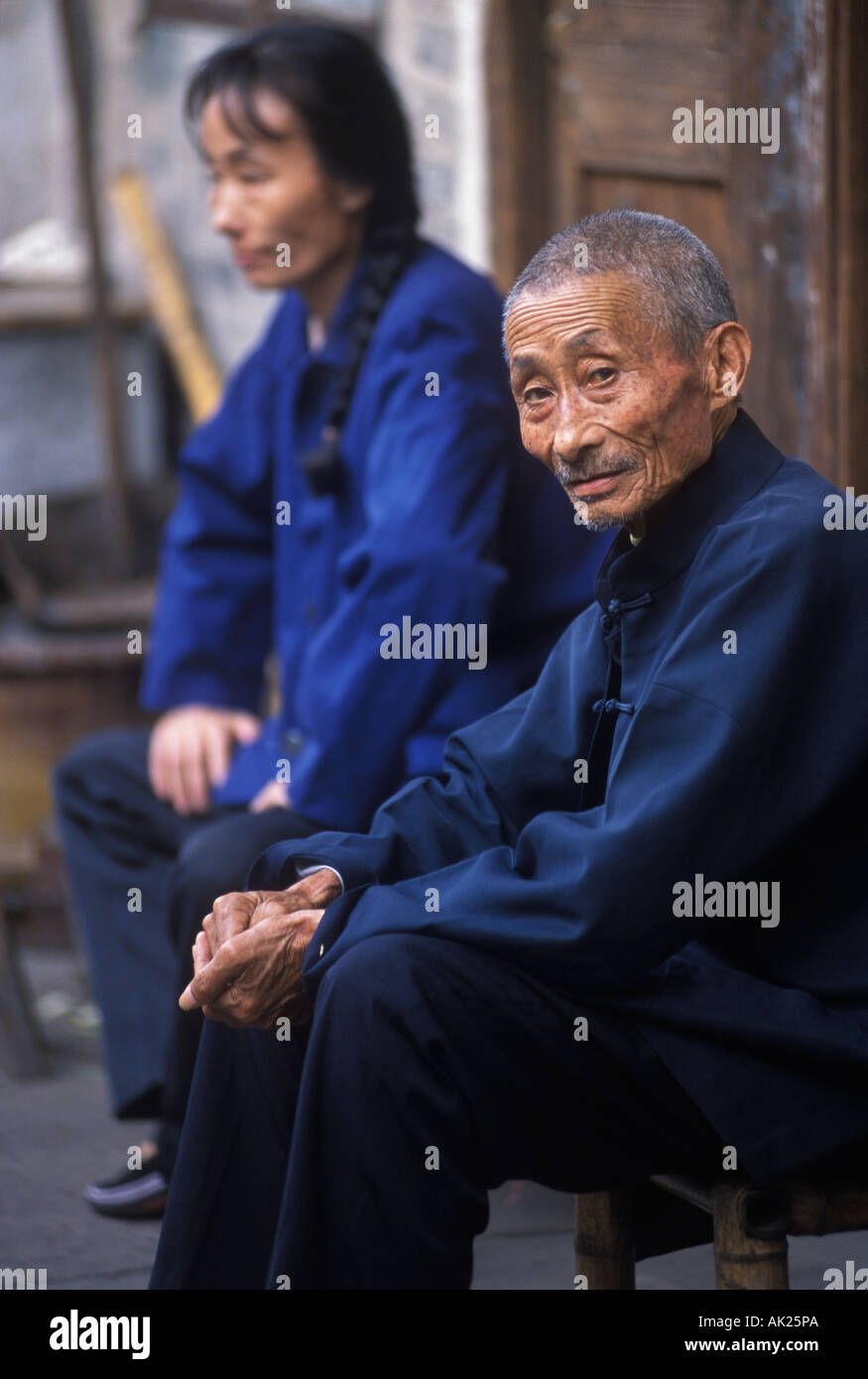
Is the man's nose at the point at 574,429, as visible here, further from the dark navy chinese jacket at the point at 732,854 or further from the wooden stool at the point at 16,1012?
the wooden stool at the point at 16,1012

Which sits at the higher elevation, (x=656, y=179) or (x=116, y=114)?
(x=116, y=114)

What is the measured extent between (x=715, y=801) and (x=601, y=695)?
1.01 ft

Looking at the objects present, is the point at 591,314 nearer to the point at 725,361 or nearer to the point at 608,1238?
the point at 725,361

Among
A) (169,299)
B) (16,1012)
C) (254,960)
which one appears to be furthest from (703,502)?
(169,299)

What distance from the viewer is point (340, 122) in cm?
317

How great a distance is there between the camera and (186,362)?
7.19 metres

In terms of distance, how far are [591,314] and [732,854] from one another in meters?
0.58

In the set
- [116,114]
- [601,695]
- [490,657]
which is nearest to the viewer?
[601,695]

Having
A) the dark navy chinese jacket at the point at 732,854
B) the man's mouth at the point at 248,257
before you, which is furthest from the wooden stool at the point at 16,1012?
the dark navy chinese jacket at the point at 732,854

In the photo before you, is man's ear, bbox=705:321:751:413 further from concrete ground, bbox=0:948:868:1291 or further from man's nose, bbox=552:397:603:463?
concrete ground, bbox=0:948:868:1291

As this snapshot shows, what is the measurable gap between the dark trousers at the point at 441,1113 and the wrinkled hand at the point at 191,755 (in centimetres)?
151

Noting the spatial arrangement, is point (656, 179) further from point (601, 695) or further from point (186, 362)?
point (186, 362)

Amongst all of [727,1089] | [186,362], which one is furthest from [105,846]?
[186,362]

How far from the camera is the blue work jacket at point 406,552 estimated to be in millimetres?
2805
